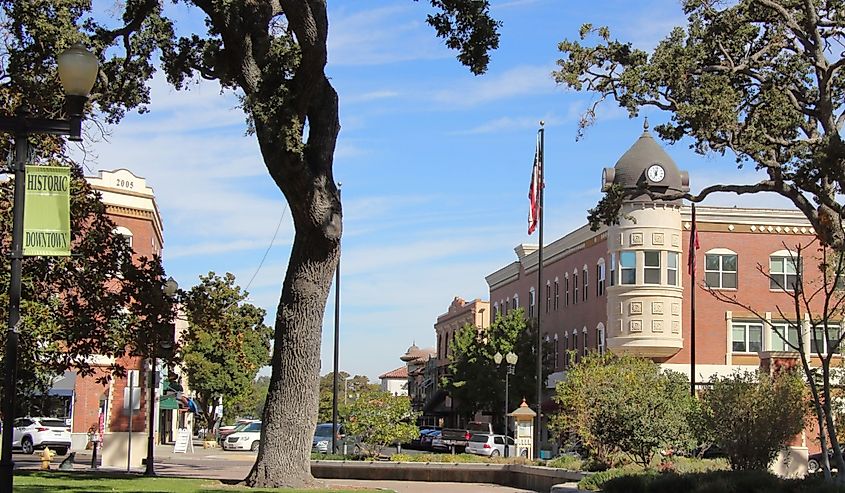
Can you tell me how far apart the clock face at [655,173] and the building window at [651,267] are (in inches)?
157

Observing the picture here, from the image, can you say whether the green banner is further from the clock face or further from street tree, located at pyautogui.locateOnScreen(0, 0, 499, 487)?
the clock face

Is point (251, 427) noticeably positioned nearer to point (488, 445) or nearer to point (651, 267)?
point (488, 445)

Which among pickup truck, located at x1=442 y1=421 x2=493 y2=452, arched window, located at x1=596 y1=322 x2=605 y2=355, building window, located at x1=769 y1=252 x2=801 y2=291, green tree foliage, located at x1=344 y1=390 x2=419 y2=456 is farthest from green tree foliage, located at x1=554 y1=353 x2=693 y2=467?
building window, located at x1=769 y1=252 x2=801 y2=291

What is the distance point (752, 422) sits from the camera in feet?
66.7

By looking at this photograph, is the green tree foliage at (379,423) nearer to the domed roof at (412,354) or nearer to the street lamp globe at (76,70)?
the street lamp globe at (76,70)

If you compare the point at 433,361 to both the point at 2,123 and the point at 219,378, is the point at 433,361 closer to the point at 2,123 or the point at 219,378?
the point at 219,378

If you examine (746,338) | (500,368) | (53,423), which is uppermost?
(746,338)

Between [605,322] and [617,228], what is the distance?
4.76 m

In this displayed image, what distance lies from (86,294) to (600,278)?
37441 mm

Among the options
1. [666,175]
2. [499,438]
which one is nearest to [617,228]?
[666,175]

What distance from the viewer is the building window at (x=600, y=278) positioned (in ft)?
182

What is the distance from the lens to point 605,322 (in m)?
54.5

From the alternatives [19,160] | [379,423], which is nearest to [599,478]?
[379,423]

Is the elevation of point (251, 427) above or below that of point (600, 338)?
below
